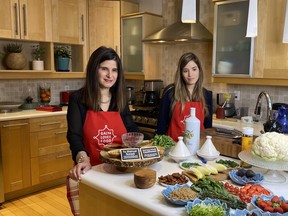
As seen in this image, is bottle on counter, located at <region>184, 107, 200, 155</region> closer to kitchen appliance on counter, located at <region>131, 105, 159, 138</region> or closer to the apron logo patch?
the apron logo patch

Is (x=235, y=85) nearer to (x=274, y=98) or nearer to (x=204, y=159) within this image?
(x=274, y=98)

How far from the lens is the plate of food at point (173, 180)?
1240mm

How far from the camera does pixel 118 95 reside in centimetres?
188

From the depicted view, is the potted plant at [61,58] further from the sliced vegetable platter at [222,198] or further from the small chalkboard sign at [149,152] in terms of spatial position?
the sliced vegetable platter at [222,198]

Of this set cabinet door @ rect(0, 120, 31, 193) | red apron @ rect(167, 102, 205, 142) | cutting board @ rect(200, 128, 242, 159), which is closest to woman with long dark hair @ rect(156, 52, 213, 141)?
red apron @ rect(167, 102, 205, 142)

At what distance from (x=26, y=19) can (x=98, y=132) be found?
2267mm

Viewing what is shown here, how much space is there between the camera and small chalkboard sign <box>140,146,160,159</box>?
4.51 ft

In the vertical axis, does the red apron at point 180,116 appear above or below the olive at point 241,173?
above

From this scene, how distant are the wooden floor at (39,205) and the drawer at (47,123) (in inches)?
30.7

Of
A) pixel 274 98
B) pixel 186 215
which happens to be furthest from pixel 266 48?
pixel 186 215

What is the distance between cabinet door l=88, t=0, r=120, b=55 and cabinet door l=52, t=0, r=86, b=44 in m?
0.13

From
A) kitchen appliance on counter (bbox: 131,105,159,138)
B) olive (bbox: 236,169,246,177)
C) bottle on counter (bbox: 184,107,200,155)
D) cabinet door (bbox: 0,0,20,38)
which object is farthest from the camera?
kitchen appliance on counter (bbox: 131,105,159,138)

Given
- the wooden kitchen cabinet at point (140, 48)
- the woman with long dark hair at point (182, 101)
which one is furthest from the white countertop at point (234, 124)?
the wooden kitchen cabinet at point (140, 48)

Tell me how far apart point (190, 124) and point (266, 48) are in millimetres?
1776
